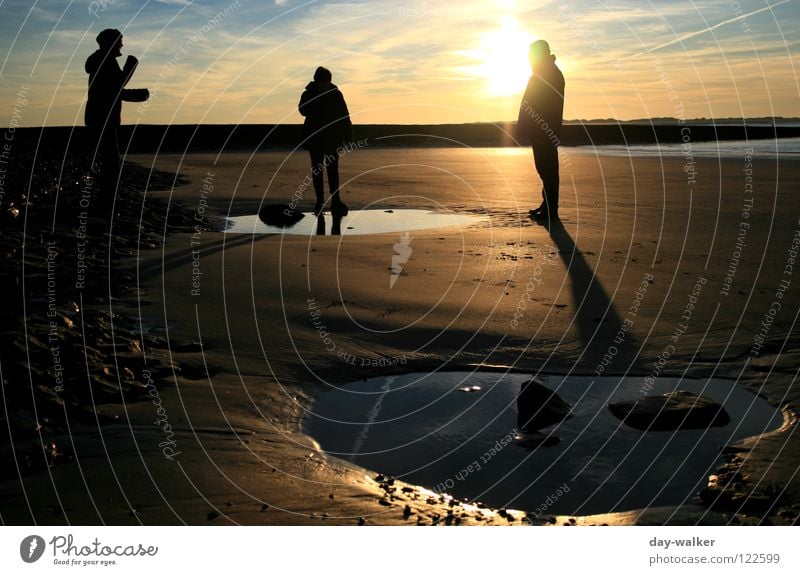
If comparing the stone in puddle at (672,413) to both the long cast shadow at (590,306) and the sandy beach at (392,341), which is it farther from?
the long cast shadow at (590,306)

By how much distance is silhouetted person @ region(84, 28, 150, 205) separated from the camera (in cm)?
1263

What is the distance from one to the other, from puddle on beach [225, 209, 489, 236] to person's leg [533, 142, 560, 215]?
1.16 m

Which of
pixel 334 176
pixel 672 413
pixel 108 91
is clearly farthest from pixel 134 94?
pixel 672 413

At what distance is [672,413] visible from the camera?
5.90 metres

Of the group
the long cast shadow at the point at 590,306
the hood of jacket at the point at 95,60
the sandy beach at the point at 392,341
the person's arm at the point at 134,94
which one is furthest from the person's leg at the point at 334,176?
the long cast shadow at the point at 590,306

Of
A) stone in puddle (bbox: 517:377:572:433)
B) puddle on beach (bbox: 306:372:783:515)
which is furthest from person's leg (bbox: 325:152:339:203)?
stone in puddle (bbox: 517:377:572:433)

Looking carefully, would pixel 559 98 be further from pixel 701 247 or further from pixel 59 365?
pixel 59 365

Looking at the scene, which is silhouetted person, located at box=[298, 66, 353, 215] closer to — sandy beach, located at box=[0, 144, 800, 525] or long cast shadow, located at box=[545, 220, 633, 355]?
sandy beach, located at box=[0, 144, 800, 525]

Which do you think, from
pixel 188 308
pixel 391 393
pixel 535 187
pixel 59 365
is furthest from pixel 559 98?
pixel 59 365

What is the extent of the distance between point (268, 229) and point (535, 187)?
10178mm

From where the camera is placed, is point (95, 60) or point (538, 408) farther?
point (95, 60)

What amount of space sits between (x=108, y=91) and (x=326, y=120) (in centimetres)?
428

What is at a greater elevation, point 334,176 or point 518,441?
point 334,176

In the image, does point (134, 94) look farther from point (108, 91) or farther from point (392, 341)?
point (392, 341)
